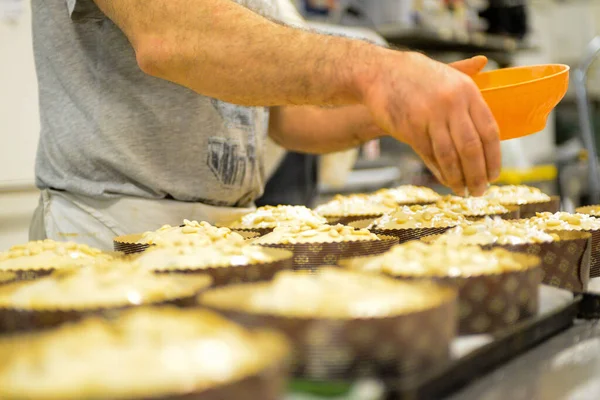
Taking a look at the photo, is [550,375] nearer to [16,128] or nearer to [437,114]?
[437,114]

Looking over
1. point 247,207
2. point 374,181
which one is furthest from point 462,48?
point 247,207

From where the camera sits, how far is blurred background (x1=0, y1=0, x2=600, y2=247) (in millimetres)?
3102

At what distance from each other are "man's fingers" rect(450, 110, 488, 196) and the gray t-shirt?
2.82 ft

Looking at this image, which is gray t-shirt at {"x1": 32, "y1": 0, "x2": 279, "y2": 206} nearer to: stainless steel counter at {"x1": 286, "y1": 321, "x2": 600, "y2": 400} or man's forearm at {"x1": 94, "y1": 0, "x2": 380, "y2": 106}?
man's forearm at {"x1": 94, "y1": 0, "x2": 380, "y2": 106}

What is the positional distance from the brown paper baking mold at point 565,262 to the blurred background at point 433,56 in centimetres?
153

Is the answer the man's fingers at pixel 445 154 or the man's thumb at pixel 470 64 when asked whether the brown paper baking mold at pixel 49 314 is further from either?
the man's thumb at pixel 470 64

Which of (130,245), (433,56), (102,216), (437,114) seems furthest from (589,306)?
(433,56)

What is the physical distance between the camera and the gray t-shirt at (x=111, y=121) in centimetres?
190

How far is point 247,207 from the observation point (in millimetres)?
2217

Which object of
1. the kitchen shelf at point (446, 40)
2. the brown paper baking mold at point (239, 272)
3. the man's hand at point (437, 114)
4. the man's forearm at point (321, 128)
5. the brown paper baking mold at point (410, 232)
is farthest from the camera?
the kitchen shelf at point (446, 40)

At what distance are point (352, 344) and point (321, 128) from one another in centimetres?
177

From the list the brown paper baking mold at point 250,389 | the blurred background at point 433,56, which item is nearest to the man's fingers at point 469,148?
the brown paper baking mold at point 250,389

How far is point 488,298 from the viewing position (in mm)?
982

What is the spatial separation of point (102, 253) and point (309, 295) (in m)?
0.73
